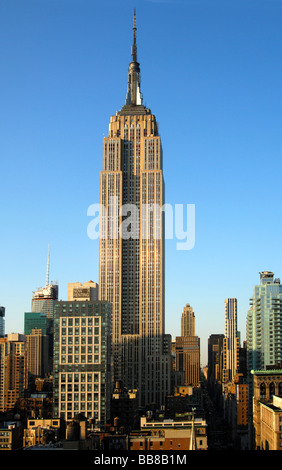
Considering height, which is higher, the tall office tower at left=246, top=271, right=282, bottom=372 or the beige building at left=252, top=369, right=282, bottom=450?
the tall office tower at left=246, top=271, right=282, bottom=372

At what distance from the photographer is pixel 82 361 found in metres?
98.0

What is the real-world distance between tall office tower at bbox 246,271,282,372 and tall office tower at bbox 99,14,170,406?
18.4m

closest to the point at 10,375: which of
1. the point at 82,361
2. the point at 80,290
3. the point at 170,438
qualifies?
the point at 80,290

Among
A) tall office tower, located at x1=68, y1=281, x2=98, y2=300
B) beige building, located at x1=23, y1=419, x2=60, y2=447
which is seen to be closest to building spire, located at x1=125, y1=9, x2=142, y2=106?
tall office tower, located at x1=68, y1=281, x2=98, y2=300

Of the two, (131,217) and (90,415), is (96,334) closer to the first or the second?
(90,415)

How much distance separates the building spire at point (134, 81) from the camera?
474 feet

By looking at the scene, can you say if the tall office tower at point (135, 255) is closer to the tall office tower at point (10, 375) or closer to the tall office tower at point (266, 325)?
the tall office tower at point (266, 325)

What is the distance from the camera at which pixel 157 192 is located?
136500 mm

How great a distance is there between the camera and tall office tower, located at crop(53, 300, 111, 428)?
95.2 metres

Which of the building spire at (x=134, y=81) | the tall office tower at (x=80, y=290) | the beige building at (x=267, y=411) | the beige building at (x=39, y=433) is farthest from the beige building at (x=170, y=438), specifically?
the building spire at (x=134, y=81)

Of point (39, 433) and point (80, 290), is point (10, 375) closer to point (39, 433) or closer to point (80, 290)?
point (80, 290)

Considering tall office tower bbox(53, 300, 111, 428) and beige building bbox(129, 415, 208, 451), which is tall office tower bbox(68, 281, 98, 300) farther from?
beige building bbox(129, 415, 208, 451)

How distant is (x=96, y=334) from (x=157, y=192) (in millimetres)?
45892
